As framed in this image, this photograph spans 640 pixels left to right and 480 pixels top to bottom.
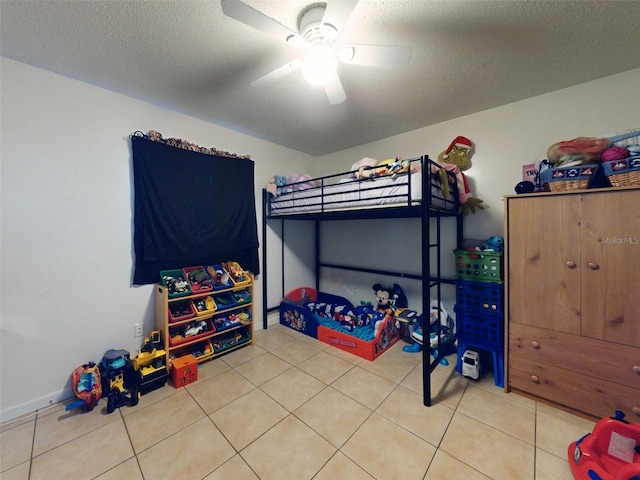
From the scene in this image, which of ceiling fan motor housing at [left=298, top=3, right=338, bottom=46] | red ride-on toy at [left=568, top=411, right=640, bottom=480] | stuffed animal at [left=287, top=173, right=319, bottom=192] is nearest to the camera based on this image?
red ride-on toy at [left=568, top=411, right=640, bottom=480]

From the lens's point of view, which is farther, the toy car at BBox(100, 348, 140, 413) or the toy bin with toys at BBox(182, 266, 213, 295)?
the toy bin with toys at BBox(182, 266, 213, 295)

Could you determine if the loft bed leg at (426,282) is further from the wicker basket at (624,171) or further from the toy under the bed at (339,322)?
the wicker basket at (624,171)

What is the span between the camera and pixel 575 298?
151cm

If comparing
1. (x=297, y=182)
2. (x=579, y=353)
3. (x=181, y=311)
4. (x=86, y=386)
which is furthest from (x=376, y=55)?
(x=86, y=386)

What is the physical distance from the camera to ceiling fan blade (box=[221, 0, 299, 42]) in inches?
37.4

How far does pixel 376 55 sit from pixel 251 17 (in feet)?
2.03

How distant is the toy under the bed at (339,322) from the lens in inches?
91.6

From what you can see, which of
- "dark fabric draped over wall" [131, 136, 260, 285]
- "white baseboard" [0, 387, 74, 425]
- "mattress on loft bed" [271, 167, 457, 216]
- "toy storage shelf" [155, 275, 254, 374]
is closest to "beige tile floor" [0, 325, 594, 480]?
"white baseboard" [0, 387, 74, 425]

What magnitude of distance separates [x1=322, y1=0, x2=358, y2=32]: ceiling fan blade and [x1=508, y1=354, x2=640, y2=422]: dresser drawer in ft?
7.48

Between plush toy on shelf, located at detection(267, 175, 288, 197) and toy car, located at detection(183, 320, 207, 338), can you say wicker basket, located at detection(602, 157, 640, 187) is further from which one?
toy car, located at detection(183, 320, 207, 338)

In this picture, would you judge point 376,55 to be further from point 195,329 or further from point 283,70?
point 195,329

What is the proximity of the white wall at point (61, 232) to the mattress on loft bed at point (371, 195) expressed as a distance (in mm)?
1532

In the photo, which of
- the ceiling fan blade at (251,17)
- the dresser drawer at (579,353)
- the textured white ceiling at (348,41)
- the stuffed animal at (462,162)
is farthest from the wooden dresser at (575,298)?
the ceiling fan blade at (251,17)

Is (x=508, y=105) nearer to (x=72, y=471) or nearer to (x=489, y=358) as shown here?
(x=489, y=358)
